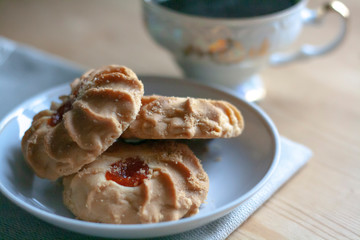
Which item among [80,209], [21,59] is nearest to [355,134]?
[80,209]

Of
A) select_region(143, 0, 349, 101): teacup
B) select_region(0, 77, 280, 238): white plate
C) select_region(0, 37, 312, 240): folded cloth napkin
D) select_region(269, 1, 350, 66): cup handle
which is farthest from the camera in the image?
select_region(269, 1, 350, 66): cup handle

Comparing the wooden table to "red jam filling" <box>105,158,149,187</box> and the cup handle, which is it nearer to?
the cup handle

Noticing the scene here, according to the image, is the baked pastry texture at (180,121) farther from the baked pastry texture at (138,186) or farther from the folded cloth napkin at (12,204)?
the folded cloth napkin at (12,204)

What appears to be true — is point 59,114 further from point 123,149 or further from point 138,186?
point 138,186

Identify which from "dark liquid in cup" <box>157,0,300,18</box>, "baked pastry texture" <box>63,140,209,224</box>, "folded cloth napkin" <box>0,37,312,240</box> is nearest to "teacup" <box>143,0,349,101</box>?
"dark liquid in cup" <box>157,0,300,18</box>

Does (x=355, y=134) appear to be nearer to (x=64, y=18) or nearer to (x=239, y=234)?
(x=239, y=234)

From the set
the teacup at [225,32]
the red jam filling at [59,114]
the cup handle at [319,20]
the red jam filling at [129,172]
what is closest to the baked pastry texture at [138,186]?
the red jam filling at [129,172]

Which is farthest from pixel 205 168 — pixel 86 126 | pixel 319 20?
pixel 319 20
